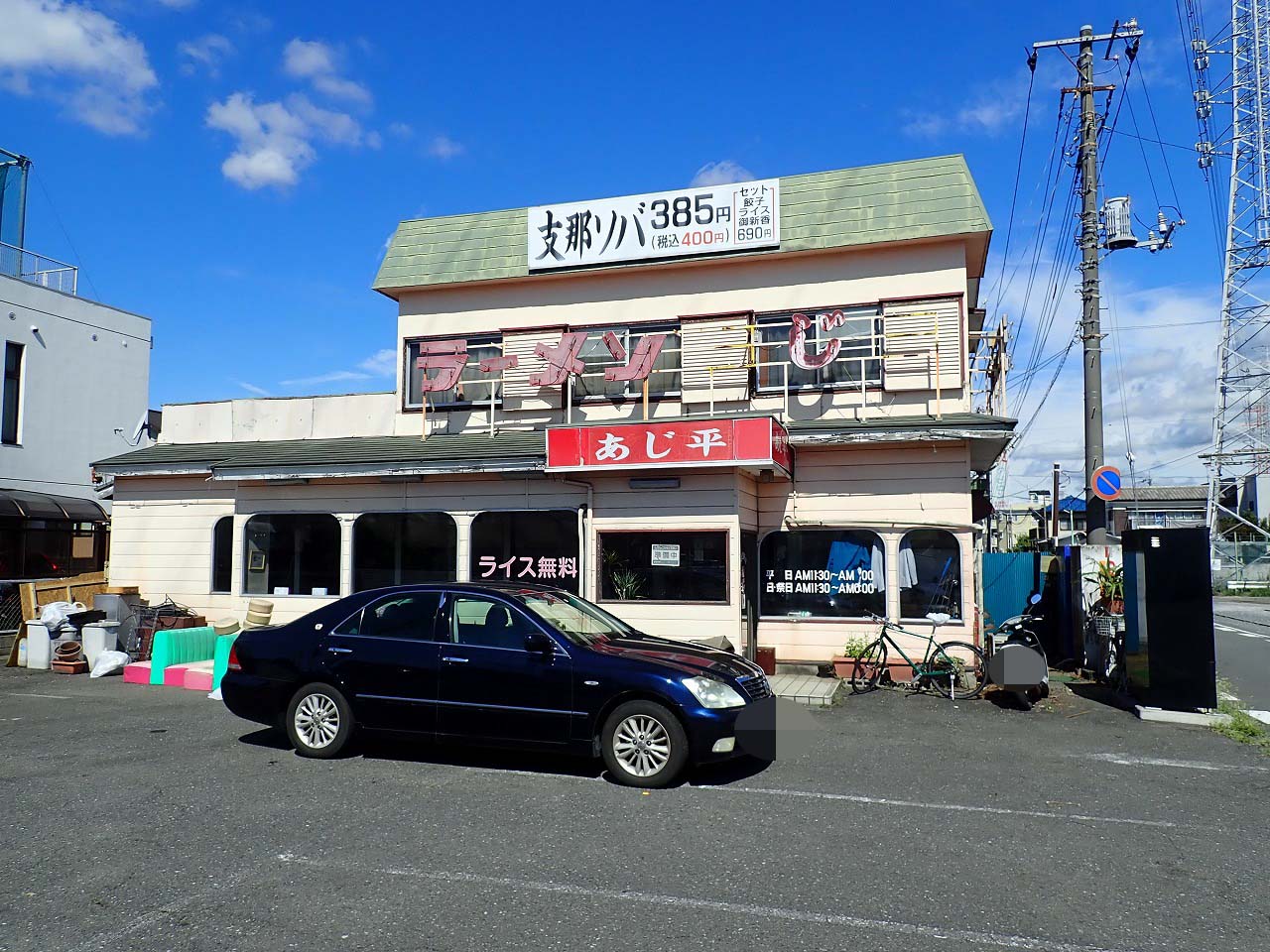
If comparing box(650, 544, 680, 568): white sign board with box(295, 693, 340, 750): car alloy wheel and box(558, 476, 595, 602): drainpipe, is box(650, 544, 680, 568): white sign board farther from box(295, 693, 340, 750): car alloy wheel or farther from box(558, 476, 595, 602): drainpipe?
box(295, 693, 340, 750): car alloy wheel

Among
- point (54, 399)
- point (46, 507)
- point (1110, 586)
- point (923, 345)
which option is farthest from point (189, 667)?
point (54, 399)

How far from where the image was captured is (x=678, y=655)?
7.67 metres

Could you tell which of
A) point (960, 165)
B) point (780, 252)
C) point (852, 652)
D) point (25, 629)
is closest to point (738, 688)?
point (852, 652)

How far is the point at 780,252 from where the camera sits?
14.1m

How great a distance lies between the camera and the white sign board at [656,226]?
→ 14273 mm

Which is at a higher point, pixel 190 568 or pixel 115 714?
pixel 190 568

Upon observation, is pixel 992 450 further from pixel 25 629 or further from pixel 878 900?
pixel 25 629

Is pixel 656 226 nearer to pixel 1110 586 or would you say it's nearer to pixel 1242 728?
pixel 1110 586

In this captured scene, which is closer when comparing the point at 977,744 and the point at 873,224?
the point at 977,744

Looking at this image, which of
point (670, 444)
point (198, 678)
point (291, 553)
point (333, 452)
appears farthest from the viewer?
point (291, 553)

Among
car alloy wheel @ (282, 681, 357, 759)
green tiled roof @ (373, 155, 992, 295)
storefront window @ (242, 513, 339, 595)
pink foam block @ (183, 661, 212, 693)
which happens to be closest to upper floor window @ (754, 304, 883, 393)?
green tiled roof @ (373, 155, 992, 295)

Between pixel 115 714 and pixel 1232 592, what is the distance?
41905 mm

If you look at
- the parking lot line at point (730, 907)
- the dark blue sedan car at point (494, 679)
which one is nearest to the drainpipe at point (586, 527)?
the dark blue sedan car at point (494, 679)

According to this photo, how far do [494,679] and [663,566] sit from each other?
5.37 metres
